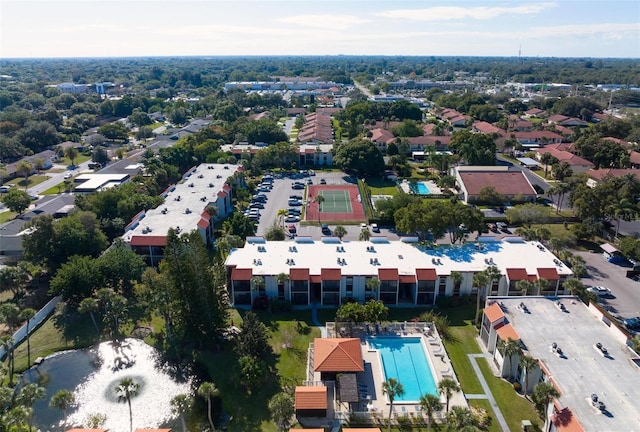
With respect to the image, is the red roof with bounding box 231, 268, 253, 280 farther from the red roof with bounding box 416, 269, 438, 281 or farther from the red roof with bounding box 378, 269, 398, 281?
the red roof with bounding box 416, 269, 438, 281

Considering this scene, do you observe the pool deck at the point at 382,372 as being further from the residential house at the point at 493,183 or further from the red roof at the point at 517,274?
the residential house at the point at 493,183

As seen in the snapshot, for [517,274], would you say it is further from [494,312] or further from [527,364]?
[527,364]

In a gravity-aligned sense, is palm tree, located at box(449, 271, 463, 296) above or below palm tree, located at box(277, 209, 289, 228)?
above

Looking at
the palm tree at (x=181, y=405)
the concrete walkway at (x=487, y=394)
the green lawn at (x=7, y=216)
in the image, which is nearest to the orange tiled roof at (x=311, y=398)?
the palm tree at (x=181, y=405)

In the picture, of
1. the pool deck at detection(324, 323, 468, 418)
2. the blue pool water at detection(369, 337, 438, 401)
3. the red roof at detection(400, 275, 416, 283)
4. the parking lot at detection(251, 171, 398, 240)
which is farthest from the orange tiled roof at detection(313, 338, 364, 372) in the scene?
the parking lot at detection(251, 171, 398, 240)

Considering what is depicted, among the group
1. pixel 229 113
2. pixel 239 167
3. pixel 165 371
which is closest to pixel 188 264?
pixel 165 371

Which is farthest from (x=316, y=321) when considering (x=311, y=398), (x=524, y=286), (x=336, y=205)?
(x=336, y=205)

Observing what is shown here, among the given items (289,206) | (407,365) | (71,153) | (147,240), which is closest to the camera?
(407,365)
